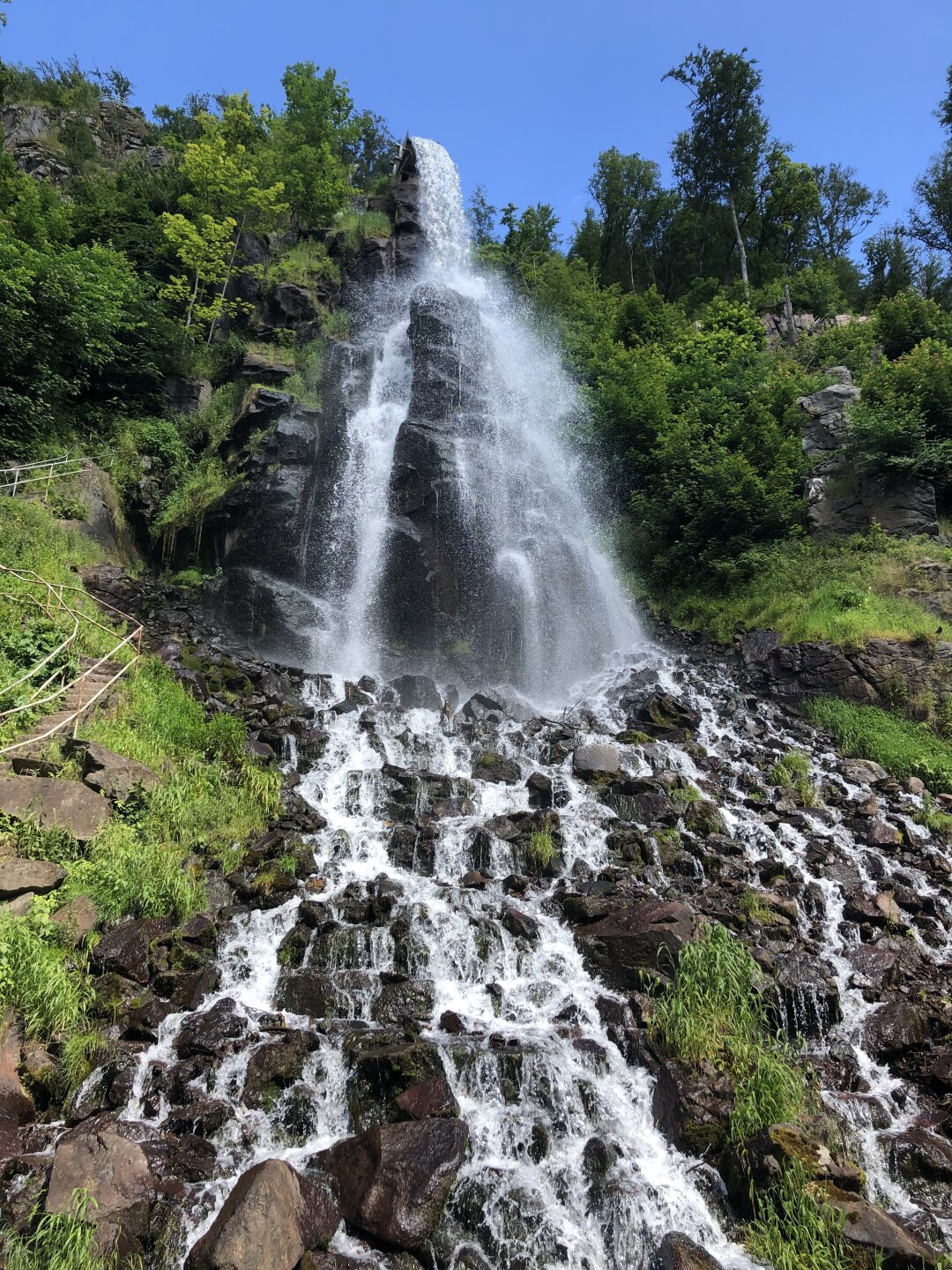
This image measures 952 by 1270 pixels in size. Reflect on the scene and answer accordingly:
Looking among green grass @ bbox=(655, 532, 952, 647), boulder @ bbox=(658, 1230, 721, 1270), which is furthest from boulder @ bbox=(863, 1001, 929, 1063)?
green grass @ bbox=(655, 532, 952, 647)

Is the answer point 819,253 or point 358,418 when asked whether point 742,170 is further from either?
point 358,418

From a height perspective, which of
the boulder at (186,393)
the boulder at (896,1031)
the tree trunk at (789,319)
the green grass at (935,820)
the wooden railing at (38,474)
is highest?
the tree trunk at (789,319)

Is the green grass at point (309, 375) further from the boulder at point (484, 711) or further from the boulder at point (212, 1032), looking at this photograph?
the boulder at point (212, 1032)

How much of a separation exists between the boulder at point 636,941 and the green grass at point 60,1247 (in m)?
5.27

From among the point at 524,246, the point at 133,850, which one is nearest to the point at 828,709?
the point at 133,850

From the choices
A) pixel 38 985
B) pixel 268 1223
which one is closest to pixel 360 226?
pixel 38 985

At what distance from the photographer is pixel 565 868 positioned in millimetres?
10328

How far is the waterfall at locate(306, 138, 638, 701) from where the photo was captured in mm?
19234

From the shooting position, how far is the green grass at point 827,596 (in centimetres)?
1622

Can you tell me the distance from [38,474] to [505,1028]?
18984mm

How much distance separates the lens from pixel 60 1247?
14.7 feet

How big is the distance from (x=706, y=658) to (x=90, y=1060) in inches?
668

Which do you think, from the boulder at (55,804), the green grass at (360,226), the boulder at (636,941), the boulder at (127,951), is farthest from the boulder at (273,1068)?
the green grass at (360,226)

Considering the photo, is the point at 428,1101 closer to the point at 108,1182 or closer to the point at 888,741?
the point at 108,1182
